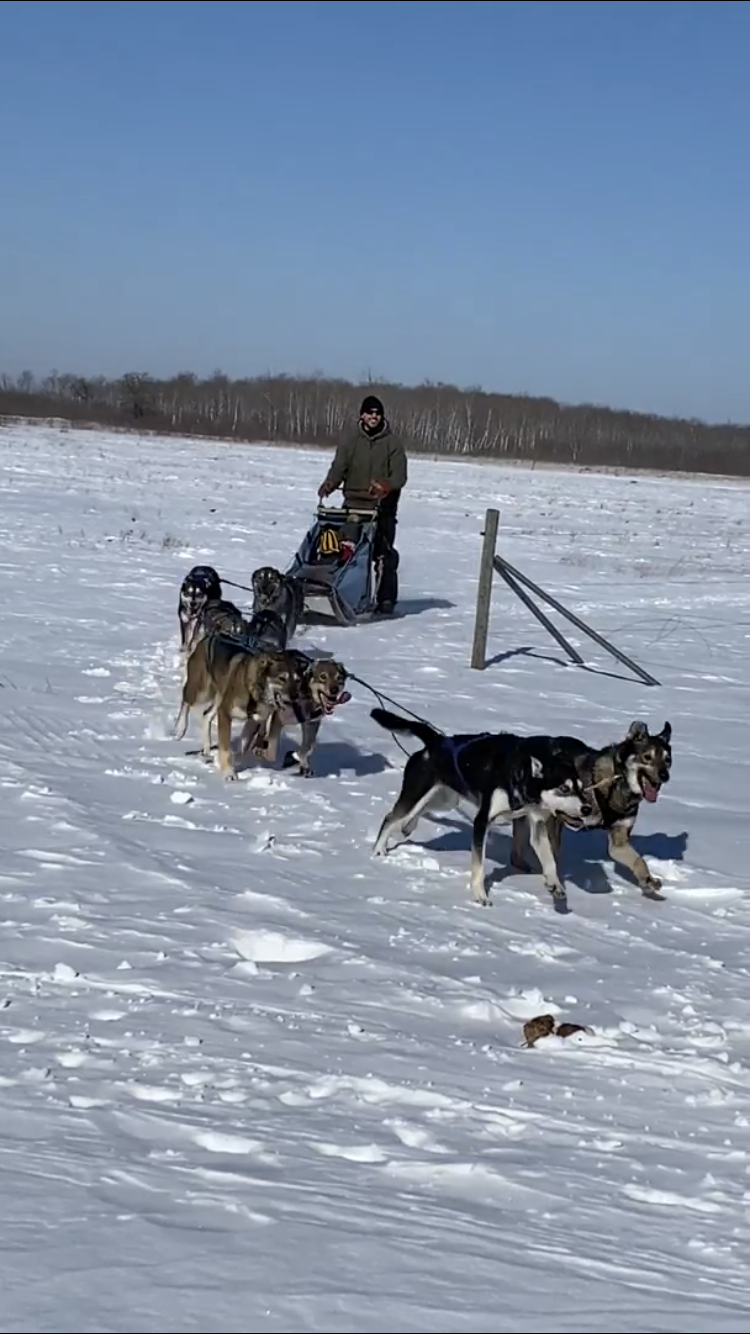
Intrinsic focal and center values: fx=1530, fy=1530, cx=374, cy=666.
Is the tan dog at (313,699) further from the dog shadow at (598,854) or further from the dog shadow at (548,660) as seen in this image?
the dog shadow at (548,660)

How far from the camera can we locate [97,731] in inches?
351

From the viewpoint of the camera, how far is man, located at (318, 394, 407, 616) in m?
13.6

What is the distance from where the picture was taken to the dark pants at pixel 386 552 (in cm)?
1370

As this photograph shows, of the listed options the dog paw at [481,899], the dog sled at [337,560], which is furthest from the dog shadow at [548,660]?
the dog paw at [481,899]

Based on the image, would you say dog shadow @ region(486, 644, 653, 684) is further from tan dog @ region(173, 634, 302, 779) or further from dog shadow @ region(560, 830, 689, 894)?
dog shadow @ region(560, 830, 689, 894)

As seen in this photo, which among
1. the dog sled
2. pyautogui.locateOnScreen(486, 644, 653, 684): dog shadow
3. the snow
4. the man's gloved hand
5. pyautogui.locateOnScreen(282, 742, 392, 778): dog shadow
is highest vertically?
the man's gloved hand

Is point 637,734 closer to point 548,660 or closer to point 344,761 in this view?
point 344,761

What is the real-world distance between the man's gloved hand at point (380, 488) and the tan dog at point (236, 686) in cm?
510

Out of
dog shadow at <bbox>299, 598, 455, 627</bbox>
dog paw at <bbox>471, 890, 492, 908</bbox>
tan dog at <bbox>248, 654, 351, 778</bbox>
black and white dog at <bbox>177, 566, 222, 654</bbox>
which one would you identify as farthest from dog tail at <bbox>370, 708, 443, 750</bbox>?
dog shadow at <bbox>299, 598, 455, 627</bbox>

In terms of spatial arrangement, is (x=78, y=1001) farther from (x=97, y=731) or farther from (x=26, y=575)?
(x=26, y=575)

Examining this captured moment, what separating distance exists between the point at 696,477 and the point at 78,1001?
52515 millimetres

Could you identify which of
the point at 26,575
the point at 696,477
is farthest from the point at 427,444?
the point at 26,575

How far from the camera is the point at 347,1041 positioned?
15.1ft

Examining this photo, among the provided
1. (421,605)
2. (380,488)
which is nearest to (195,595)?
(380,488)
